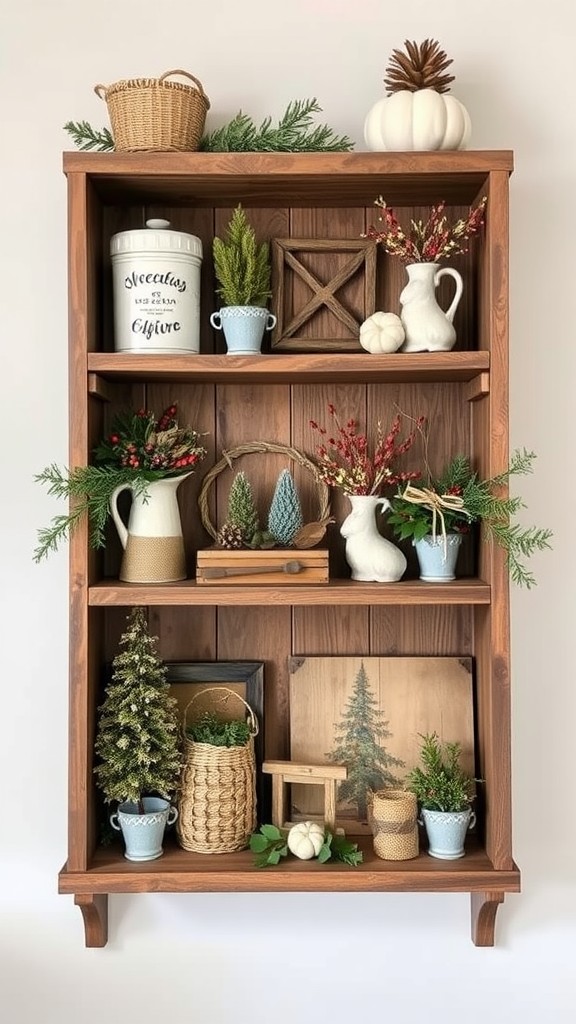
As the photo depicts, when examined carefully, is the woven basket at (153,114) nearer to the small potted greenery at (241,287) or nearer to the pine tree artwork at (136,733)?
the small potted greenery at (241,287)

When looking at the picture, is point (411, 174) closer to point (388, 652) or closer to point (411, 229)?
point (411, 229)

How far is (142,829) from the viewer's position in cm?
167

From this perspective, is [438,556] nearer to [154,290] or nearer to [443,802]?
[443,802]

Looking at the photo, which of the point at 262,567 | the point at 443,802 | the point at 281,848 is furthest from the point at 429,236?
the point at 281,848

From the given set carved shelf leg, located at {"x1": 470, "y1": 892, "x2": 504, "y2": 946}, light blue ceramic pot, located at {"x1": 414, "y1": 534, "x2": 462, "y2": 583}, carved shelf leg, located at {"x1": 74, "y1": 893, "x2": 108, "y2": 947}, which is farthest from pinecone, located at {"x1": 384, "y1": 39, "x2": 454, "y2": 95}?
carved shelf leg, located at {"x1": 74, "y1": 893, "x2": 108, "y2": 947}

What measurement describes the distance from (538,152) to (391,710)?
1.08 meters

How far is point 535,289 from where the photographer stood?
1.88m

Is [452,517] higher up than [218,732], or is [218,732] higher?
[452,517]

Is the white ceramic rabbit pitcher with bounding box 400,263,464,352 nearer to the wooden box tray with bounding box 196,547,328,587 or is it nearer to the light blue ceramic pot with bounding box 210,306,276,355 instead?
the light blue ceramic pot with bounding box 210,306,276,355

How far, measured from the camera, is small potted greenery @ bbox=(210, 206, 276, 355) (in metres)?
1.69

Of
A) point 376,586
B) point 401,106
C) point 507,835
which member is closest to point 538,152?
point 401,106

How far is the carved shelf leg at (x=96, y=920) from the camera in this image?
1764 mm

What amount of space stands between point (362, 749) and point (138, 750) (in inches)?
16.6

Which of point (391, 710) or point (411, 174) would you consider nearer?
point (411, 174)
